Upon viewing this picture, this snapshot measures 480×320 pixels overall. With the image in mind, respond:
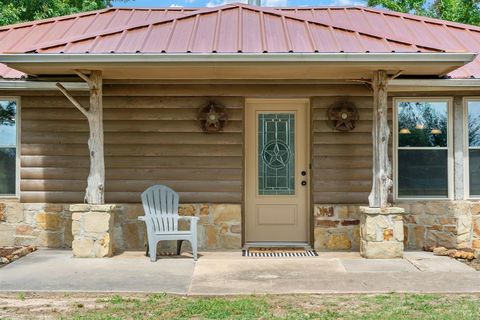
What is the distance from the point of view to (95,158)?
699 cm

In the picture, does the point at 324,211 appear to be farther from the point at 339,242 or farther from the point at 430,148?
the point at 430,148

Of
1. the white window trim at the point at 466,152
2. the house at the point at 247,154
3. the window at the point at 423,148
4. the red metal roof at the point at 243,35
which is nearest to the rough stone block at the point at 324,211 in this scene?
the house at the point at 247,154

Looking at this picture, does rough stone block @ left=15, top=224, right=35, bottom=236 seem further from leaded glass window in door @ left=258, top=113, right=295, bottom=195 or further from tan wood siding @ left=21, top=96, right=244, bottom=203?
leaded glass window in door @ left=258, top=113, right=295, bottom=195

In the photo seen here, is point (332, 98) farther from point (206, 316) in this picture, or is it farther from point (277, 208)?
point (206, 316)

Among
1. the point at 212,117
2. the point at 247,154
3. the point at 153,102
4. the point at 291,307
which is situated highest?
the point at 153,102

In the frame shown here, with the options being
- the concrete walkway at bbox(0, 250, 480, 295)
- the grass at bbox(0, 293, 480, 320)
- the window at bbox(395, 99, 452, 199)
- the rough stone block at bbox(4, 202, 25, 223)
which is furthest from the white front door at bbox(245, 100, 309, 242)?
the rough stone block at bbox(4, 202, 25, 223)

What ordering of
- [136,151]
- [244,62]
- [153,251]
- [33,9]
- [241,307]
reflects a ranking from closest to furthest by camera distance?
[241,307] < [244,62] < [153,251] < [136,151] < [33,9]

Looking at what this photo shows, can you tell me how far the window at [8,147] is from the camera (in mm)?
8062

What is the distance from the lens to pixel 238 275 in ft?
20.0

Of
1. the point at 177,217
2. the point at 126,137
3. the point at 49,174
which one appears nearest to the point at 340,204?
the point at 177,217

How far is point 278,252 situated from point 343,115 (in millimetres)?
2132

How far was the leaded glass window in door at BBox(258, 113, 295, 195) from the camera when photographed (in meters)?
8.19

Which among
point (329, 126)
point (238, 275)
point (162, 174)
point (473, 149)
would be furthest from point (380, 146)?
point (162, 174)

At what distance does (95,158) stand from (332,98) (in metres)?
3.42
